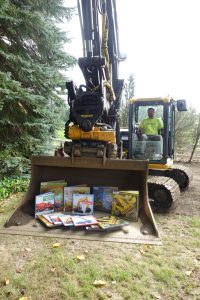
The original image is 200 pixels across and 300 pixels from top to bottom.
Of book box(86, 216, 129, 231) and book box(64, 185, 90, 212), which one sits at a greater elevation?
book box(64, 185, 90, 212)

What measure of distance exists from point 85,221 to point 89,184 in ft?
3.17

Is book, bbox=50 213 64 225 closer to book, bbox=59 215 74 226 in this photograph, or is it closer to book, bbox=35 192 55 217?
book, bbox=59 215 74 226

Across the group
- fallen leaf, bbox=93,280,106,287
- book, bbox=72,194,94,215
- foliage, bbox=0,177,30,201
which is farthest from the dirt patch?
foliage, bbox=0,177,30,201

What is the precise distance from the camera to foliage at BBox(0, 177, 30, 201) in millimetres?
5787

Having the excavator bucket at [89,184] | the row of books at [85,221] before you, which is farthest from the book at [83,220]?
→ the excavator bucket at [89,184]

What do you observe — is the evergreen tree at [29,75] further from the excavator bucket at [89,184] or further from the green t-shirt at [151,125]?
Result: the green t-shirt at [151,125]

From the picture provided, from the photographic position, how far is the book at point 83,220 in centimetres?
393

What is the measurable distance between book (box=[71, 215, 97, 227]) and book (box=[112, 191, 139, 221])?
1.34 ft

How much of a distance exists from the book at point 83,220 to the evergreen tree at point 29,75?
2783 millimetres

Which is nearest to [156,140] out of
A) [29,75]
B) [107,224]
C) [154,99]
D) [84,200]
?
[154,99]

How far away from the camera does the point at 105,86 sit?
4.81 meters

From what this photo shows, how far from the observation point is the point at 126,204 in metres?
4.28

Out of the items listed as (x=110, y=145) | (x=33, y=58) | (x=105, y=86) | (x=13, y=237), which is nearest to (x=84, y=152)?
(x=110, y=145)

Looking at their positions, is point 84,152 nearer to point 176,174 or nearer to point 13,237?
point 13,237
